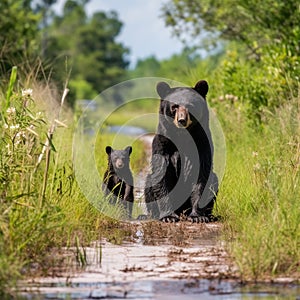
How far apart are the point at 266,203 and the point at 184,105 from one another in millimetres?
1391

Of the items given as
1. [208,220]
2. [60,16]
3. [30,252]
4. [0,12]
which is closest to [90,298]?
[30,252]

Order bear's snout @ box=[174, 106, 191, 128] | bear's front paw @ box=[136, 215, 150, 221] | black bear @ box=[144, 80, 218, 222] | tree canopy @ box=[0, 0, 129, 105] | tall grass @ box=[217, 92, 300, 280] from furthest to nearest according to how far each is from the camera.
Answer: tree canopy @ box=[0, 0, 129, 105] < bear's front paw @ box=[136, 215, 150, 221] < black bear @ box=[144, 80, 218, 222] < bear's snout @ box=[174, 106, 191, 128] < tall grass @ box=[217, 92, 300, 280]

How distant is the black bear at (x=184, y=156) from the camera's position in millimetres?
9281

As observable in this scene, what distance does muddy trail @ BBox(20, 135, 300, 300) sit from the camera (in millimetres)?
5914

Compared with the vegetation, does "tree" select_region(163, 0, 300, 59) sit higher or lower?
higher

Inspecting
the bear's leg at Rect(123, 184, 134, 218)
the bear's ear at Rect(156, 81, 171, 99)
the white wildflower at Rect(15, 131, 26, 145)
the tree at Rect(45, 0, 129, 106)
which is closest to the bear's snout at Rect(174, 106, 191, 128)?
the bear's ear at Rect(156, 81, 171, 99)

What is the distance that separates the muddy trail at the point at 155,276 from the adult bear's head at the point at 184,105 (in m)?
1.52

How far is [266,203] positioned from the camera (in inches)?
339

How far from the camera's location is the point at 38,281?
6250 mm

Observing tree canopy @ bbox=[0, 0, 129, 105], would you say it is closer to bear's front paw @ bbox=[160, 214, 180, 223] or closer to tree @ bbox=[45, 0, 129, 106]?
tree @ bbox=[45, 0, 129, 106]

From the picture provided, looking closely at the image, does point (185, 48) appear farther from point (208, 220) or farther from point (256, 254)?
point (256, 254)

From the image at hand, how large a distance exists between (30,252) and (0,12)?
60.1 ft

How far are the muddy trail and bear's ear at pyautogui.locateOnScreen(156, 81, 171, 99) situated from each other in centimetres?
190

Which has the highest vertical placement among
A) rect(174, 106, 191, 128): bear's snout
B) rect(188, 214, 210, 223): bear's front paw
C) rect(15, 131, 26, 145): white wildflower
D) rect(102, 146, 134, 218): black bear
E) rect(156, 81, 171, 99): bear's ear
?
rect(156, 81, 171, 99): bear's ear
